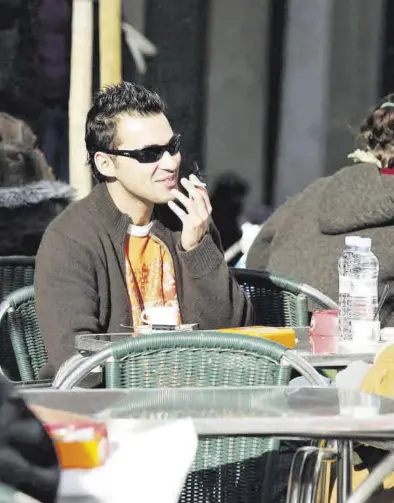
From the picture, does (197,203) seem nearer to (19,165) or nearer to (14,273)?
(14,273)

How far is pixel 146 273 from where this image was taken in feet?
13.4

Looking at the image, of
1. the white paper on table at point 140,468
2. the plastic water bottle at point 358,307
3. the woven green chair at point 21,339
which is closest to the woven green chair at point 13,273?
the woven green chair at point 21,339

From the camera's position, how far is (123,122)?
4133 mm

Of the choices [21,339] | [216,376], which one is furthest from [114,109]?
[216,376]

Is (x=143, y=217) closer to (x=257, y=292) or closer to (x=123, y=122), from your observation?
(x=123, y=122)

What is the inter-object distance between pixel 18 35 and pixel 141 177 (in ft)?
→ 6.42

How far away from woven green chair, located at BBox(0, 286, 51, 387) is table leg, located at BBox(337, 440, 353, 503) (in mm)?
1419

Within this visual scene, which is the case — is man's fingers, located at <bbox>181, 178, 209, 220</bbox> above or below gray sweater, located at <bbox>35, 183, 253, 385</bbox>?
above

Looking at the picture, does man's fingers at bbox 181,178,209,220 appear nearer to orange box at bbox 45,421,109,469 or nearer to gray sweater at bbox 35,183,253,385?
gray sweater at bbox 35,183,253,385

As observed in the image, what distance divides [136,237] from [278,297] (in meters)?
0.66

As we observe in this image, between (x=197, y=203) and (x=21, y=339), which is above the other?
(x=197, y=203)

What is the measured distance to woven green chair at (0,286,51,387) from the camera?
4.23 m

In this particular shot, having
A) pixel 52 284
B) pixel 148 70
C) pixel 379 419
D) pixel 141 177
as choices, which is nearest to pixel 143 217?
pixel 141 177

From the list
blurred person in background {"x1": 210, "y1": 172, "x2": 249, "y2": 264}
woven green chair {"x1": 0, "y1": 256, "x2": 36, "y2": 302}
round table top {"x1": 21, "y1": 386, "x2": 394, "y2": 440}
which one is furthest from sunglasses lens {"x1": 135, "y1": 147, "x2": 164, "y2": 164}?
blurred person in background {"x1": 210, "y1": 172, "x2": 249, "y2": 264}
